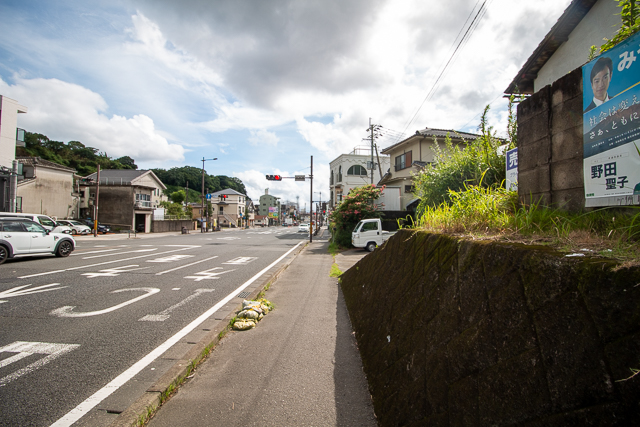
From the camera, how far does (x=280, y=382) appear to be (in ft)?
10.9

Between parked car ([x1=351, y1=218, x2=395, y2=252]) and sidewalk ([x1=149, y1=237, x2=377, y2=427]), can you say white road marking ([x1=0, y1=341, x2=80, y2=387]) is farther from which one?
parked car ([x1=351, y1=218, x2=395, y2=252])

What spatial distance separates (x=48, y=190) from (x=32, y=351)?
4162 centimetres

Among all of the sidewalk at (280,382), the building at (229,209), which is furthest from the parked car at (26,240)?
the building at (229,209)

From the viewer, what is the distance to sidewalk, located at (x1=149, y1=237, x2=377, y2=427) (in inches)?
107

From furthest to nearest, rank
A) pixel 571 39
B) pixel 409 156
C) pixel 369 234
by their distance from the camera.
Result: pixel 409 156
pixel 369 234
pixel 571 39

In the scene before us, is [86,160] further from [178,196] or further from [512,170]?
[512,170]

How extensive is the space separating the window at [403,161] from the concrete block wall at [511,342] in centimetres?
2313

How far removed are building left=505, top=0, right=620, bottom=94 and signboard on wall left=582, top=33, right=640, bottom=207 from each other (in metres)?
6.50

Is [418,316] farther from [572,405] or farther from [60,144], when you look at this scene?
[60,144]

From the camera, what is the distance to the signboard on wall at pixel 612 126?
2.06m

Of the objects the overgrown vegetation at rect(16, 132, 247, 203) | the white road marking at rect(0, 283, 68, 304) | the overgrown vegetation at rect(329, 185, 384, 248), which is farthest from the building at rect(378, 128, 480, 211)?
the overgrown vegetation at rect(16, 132, 247, 203)

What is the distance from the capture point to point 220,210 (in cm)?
8156

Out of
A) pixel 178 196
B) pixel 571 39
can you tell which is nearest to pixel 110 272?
pixel 571 39

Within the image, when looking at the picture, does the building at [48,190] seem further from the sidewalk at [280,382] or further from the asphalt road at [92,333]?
the sidewalk at [280,382]
